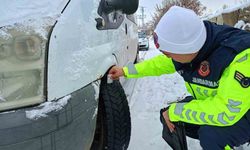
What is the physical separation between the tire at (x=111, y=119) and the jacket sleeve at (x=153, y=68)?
6.1 inches

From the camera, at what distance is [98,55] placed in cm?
261

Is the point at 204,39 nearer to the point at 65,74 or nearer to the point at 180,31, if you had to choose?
the point at 180,31

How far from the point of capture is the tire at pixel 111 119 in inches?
107

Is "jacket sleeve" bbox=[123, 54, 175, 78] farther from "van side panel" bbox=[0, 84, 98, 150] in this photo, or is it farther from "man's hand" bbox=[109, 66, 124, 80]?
"van side panel" bbox=[0, 84, 98, 150]

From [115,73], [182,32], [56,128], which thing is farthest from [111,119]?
[182,32]

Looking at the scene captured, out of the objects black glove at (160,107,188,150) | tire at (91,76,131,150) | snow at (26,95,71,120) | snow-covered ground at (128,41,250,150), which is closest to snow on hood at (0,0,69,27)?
snow at (26,95,71,120)

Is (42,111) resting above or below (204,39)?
below

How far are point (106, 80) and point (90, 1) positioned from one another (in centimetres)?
58

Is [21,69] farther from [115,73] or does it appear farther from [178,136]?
[178,136]

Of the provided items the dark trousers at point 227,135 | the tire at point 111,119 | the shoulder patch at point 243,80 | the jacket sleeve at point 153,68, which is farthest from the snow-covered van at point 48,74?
the shoulder patch at point 243,80

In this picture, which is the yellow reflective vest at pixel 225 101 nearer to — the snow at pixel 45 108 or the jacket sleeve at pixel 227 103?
the jacket sleeve at pixel 227 103

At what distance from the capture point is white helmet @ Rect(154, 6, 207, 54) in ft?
6.80

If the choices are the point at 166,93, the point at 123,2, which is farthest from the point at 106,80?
the point at 166,93

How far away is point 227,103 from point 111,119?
3.11 ft
